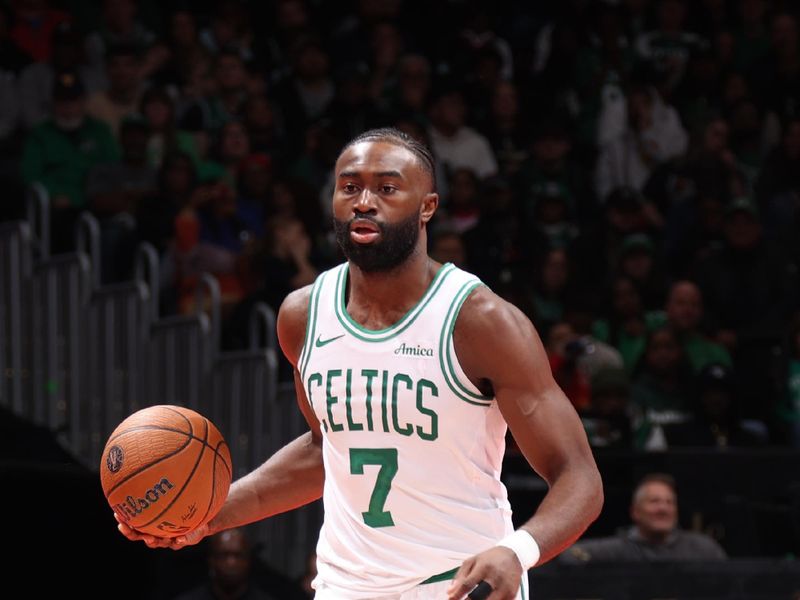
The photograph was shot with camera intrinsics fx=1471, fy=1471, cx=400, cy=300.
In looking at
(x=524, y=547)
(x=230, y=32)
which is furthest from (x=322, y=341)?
(x=230, y=32)

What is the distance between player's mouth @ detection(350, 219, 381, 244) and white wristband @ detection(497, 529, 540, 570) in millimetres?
905

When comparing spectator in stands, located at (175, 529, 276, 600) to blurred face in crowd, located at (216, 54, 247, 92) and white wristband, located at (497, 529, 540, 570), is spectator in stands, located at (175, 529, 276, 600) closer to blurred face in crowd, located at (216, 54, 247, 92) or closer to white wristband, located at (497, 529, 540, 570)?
blurred face in crowd, located at (216, 54, 247, 92)

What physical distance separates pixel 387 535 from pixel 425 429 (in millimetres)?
310

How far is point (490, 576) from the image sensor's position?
11.1 feet

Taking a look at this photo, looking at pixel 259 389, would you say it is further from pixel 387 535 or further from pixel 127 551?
pixel 387 535

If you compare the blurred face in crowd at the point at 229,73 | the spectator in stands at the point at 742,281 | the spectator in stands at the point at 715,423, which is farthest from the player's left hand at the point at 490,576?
the blurred face in crowd at the point at 229,73

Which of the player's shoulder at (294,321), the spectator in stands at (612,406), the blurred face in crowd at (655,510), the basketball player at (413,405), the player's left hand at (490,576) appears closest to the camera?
the player's left hand at (490,576)

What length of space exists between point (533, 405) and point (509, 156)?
822 cm

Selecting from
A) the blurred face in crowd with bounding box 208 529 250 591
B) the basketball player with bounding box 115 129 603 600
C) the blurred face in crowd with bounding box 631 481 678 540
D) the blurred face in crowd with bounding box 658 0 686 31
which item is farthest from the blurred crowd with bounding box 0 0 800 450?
the basketball player with bounding box 115 129 603 600

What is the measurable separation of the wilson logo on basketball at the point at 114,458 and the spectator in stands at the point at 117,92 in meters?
6.74

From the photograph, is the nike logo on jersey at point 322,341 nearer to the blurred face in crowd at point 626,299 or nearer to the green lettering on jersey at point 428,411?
the green lettering on jersey at point 428,411

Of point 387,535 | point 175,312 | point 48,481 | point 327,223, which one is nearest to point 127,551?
point 48,481

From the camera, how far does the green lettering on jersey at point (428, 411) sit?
12.9 feet

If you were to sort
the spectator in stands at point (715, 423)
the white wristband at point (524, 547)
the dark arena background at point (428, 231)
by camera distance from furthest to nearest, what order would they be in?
the spectator in stands at point (715, 423) < the dark arena background at point (428, 231) < the white wristband at point (524, 547)
